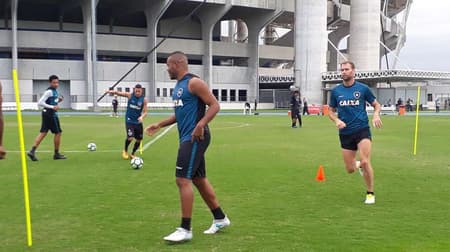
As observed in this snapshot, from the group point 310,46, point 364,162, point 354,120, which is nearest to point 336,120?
point 354,120

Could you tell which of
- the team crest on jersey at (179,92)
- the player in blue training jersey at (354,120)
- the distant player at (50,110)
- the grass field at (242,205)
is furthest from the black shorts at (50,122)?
the team crest on jersey at (179,92)

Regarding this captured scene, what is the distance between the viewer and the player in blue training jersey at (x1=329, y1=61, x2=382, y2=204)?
8141 mm

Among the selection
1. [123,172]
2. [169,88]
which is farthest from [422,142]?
[169,88]

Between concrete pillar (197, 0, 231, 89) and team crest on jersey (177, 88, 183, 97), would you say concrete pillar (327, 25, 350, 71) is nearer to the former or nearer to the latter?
concrete pillar (197, 0, 231, 89)

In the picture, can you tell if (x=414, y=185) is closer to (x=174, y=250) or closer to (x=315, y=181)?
(x=315, y=181)

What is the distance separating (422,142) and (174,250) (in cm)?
1591

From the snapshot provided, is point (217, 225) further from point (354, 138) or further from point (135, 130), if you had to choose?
point (135, 130)

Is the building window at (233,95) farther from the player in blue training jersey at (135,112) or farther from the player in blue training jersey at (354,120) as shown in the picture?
the player in blue training jersey at (354,120)

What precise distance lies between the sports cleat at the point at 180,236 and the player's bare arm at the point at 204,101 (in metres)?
1.04

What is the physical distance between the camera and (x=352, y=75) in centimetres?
821

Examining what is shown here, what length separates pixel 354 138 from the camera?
8.32m

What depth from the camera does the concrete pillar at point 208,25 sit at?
222ft

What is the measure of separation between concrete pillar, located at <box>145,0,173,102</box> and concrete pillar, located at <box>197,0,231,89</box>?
22.1 ft

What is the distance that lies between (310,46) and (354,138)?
194 feet
